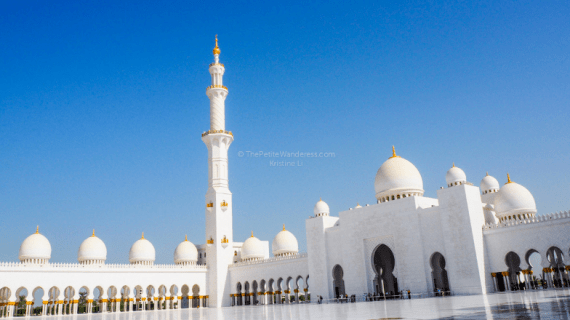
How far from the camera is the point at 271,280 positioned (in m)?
32.9

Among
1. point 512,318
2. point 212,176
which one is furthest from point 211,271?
point 512,318

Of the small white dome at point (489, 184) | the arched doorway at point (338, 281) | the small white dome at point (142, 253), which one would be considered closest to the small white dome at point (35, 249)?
the small white dome at point (142, 253)

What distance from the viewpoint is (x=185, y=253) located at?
3784 cm

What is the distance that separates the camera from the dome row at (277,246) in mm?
35156

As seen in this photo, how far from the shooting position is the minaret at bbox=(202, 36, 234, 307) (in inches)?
1334

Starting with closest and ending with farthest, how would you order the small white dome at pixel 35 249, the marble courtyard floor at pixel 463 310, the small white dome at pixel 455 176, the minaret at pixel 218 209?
the marble courtyard floor at pixel 463 310
the small white dome at pixel 455 176
the small white dome at pixel 35 249
the minaret at pixel 218 209

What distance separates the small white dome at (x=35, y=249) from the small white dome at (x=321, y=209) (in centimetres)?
1958

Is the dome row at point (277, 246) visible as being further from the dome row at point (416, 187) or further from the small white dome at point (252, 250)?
the dome row at point (416, 187)

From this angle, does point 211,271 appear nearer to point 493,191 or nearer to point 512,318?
point 493,191

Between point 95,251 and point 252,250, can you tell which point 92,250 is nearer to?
point 95,251

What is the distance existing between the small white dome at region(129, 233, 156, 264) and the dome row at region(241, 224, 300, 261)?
24.4ft

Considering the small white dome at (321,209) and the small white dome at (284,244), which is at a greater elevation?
the small white dome at (321,209)

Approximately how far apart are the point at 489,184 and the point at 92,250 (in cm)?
2887

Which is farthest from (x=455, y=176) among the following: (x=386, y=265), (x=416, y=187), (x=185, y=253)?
(x=185, y=253)
